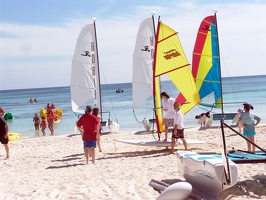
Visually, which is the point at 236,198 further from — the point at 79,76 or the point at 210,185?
the point at 79,76

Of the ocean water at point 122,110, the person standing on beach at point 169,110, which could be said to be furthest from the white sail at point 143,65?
the person standing on beach at point 169,110

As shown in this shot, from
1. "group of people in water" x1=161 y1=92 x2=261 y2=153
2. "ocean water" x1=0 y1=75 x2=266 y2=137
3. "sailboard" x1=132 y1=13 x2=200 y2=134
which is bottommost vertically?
"ocean water" x1=0 y1=75 x2=266 y2=137

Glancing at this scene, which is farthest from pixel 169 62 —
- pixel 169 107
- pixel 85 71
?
pixel 85 71

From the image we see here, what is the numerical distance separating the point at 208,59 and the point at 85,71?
17.6 feet

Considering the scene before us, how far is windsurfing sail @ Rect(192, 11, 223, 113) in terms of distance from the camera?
18.3 metres

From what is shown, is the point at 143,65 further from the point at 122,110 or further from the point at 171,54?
the point at 122,110

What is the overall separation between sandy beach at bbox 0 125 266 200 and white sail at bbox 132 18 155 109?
8.78 feet

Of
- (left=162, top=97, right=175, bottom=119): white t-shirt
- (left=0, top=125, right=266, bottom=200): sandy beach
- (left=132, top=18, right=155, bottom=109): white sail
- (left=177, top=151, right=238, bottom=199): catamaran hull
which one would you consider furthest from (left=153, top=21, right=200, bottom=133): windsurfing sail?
(left=177, top=151, right=238, bottom=199): catamaran hull

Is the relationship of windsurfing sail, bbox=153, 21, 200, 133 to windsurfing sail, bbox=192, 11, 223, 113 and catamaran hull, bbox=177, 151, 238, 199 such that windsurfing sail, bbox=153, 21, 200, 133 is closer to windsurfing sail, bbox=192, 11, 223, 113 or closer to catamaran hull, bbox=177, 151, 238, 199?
catamaran hull, bbox=177, 151, 238, 199

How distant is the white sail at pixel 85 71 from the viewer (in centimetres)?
1709

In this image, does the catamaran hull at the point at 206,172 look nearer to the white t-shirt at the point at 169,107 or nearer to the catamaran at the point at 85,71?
the white t-shirt at the point at 169,107

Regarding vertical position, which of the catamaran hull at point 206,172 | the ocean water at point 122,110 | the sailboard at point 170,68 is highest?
the sailboard at point 170,68

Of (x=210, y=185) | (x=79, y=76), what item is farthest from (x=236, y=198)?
(x=79, y=76)

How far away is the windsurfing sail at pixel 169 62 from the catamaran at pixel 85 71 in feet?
19.7
